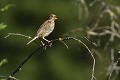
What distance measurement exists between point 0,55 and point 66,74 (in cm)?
284

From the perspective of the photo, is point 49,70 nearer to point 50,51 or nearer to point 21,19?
point 50,51

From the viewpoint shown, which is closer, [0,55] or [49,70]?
[0,55]

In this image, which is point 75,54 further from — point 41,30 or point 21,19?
point 41,30

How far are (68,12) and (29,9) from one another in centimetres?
163

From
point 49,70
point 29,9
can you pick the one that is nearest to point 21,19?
point 29,9

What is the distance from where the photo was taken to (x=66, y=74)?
2642cm

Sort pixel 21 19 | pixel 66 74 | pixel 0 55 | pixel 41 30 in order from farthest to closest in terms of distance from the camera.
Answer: pixel 21 19 < pixel 66 74 < pixel 0 55 < pixel 41 30

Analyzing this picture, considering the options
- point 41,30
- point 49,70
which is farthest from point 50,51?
point 41,30

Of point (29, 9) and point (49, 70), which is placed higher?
point (29, 9)

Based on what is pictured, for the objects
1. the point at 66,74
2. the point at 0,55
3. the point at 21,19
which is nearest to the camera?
the point at 0,55

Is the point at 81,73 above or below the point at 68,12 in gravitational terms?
below

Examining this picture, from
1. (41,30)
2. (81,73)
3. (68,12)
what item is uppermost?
(68,12)

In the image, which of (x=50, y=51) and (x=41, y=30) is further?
(x=50, y=51)

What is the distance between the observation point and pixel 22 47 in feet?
88.6
